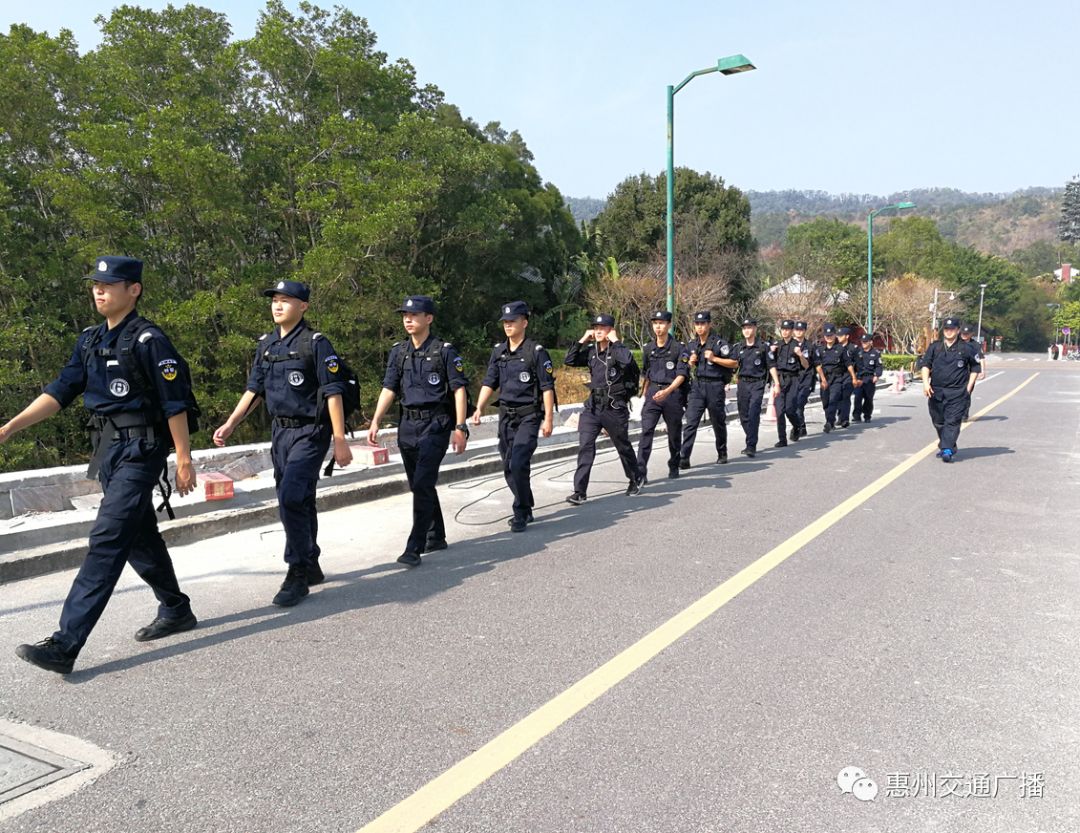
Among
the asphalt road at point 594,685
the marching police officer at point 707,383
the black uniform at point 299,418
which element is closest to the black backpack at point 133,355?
the black uniform at point 299,418

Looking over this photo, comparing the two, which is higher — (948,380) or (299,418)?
(299,418)

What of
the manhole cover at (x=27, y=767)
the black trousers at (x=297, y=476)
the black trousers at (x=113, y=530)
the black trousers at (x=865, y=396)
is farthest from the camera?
the black trousers at (x=865, y=396)

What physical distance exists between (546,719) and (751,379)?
8741 millimetres

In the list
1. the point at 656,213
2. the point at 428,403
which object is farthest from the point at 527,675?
the point at 656,213

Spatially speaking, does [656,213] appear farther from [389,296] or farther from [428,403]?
[428,403]

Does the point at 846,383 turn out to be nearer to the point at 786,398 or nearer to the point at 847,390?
the point at 847,390

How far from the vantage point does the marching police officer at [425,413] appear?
5812mm

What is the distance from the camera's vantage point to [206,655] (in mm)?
4070

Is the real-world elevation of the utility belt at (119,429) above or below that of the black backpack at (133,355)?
below

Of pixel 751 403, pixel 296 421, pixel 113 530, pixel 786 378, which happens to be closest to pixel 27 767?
pixel 113 530

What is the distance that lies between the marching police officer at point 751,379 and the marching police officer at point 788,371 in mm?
802

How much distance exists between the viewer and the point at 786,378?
1230 cm

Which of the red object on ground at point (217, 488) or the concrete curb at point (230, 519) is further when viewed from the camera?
the red object on ground at point (217, 488)

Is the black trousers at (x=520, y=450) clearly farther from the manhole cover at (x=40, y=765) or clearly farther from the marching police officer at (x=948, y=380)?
the marching police officer at (x=948, y=380)
